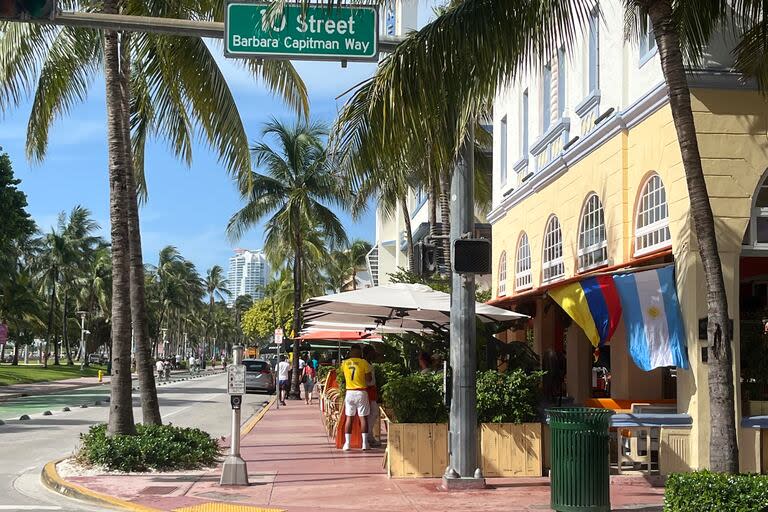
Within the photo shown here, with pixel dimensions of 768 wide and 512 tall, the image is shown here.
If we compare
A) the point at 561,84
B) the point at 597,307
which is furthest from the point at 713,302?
the point at 561,84

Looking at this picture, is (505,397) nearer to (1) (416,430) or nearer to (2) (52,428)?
(1) (416,430)

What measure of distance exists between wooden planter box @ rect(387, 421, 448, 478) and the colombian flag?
2.63 m

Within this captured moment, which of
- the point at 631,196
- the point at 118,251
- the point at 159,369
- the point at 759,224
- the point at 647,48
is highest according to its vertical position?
the point at 647,48

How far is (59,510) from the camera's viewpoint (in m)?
10.8

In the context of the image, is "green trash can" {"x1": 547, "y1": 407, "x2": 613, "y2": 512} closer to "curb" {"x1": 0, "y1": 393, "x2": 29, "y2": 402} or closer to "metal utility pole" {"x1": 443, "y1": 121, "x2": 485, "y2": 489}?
"metal utility pole" {"x1": 443, "y1": 121, "x2": 485, "y2": 489}

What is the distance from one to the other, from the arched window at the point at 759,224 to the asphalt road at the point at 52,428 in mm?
9423

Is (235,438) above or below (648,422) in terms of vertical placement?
below

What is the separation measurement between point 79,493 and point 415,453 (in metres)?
4.39

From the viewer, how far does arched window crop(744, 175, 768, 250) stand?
13.5 meters

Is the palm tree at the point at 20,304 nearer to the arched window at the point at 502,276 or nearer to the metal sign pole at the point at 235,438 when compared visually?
the arched window at the point at 502,276

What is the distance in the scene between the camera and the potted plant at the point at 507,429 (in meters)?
13.0

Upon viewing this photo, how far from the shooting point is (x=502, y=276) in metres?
27.3

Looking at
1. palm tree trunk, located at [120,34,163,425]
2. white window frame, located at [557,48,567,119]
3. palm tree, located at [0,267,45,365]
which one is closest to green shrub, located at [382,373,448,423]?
palm tree trunk, located at [120,34,163,425]

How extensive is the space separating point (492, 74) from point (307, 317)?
367 inches
